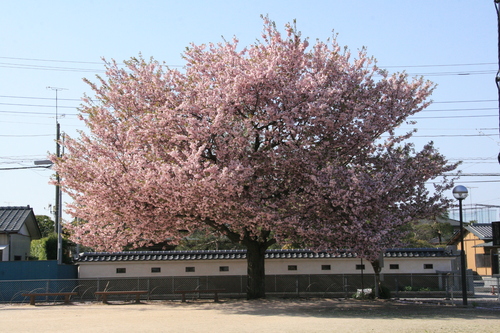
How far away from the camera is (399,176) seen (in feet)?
68.1

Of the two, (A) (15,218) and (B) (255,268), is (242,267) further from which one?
(A) (15,218)

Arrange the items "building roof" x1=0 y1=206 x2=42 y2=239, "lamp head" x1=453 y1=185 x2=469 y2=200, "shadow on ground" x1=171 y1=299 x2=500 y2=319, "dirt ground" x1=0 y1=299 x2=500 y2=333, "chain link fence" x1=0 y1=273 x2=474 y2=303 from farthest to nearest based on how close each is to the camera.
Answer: "building roof" x1=0 y1=206 x2=42 y2=239 → "chain link fence" x1=0 y1=273 x2=474 y2=303 → "lamp head" x1=453 y1=185 x2=469 y2=200 → "shadow on ground" x1=171 y1=299 x2=500 y2=319 → "dirt ground" x1=0 y1=299 x2=500 y2=333

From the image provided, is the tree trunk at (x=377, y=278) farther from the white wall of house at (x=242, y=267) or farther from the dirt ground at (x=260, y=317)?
the white wall of house at (x=242, y=267)

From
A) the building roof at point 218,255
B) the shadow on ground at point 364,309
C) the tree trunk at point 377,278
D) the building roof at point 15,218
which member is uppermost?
the building roof at point 15,218

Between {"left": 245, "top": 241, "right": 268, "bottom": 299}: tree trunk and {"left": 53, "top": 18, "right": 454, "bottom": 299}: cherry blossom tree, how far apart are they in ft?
4.04

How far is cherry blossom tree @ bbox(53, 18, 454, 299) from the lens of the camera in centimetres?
2017

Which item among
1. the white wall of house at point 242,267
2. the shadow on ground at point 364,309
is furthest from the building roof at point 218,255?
the shadow on ground at point 364,309

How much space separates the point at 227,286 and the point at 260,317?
33.1ft

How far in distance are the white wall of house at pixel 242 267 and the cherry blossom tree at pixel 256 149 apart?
21.2 ft

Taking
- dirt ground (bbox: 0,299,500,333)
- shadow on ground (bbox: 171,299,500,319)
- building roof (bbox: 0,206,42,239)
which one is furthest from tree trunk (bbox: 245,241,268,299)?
building roof (bbox: 0,206,42,239)

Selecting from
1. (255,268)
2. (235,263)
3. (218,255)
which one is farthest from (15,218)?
(255,268)

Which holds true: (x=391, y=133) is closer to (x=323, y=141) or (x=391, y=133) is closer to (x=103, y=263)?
(x=323, y=141)

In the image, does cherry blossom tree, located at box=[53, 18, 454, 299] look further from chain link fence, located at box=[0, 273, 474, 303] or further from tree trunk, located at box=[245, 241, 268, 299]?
chain link fence, located at box=[0, 273, 474, 303]

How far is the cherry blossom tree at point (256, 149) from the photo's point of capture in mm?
20172
